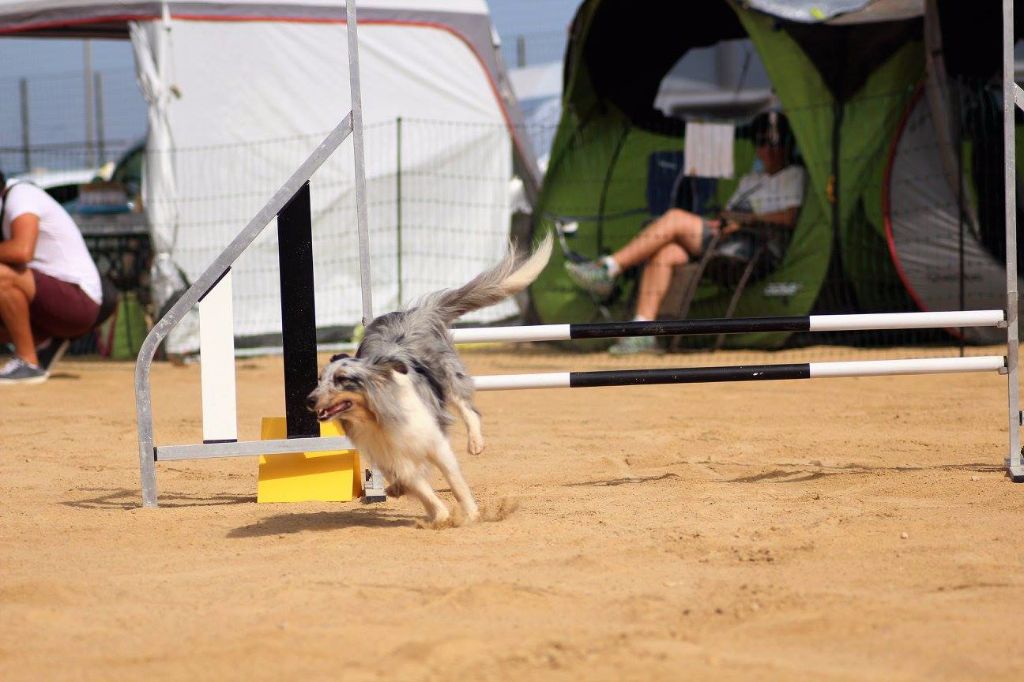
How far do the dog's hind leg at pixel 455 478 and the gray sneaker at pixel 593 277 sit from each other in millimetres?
6696

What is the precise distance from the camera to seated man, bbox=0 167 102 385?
30.3 feet

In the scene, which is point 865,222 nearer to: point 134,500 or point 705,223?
point 705,223

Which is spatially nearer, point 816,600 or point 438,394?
point 816,600

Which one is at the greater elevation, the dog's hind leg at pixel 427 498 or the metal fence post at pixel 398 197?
the metal fence post at pixel 398 197

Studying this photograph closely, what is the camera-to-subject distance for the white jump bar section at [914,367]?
5.33 m

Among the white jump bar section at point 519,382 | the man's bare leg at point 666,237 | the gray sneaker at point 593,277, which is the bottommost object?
the white jump bar section at point 519,382

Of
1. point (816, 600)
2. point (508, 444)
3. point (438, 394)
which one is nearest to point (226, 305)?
point (438, 394)

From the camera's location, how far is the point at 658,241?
11.0 meters

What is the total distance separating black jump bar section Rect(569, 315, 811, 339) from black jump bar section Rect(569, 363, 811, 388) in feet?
0.57

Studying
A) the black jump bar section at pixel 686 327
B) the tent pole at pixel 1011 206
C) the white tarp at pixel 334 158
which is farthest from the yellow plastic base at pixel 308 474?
the white tarp at pixel 334 158

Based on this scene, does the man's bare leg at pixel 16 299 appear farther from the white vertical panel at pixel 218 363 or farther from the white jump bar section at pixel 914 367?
the white jump bar section at pixel 914 367

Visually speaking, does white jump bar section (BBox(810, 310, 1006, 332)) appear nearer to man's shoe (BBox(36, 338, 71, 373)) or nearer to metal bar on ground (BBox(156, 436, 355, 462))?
metal bar on ground (BBox(156, 436, 355, 462))

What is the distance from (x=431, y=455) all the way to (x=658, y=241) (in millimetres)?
A: 6691

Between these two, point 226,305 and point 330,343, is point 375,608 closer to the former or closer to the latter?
point 226,305
